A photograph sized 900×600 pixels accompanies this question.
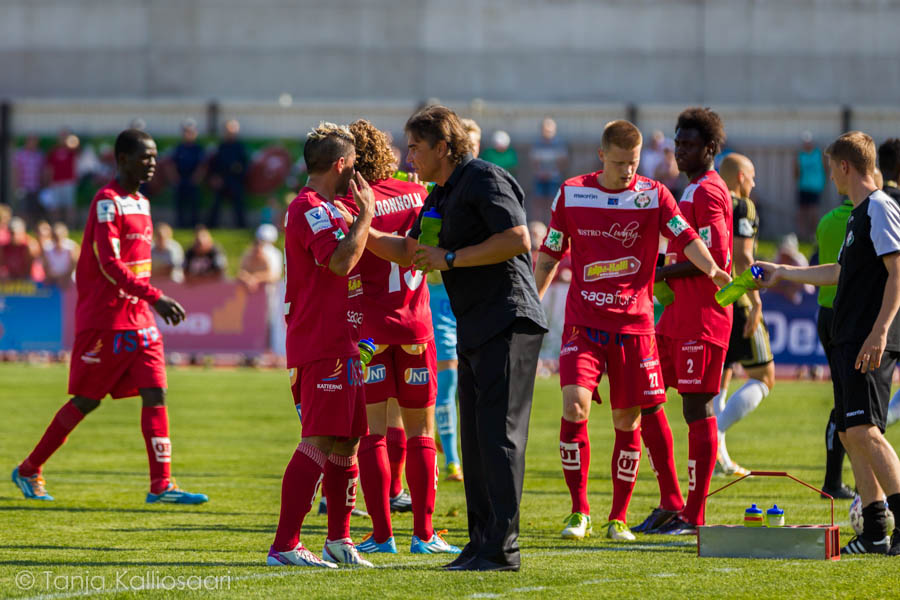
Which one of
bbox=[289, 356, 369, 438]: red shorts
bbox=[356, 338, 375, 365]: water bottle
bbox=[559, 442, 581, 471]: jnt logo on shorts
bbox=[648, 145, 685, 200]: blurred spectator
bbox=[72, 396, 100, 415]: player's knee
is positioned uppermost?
bbox=[648, 145, 685, 200]: blurred spectator

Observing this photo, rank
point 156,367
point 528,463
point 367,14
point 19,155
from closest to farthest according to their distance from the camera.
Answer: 1. point 156,367
2. point 528,463
3. point 19,155
4. point 367,14

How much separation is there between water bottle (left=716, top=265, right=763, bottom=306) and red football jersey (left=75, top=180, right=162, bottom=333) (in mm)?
3722

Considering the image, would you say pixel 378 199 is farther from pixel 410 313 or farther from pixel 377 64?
pixel 377 64

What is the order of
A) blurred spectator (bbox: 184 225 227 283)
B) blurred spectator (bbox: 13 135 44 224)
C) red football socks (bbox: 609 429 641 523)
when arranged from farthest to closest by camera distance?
blurred spectator (bbox: 13 135 44 224)
blurred spectator (bbox: 184 225 227 283)
red football socks (bbox: 609 429 641 523)

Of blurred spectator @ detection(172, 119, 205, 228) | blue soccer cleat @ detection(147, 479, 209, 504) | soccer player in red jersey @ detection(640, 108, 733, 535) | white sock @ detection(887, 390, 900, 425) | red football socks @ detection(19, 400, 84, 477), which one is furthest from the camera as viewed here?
blurred spectator @ detection(172, 119, 205, 228)

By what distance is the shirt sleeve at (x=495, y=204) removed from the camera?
662cm

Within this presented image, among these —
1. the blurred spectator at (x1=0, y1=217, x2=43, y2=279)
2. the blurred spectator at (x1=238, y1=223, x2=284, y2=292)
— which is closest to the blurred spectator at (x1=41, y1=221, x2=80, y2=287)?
the blurred spectator at (x1=0, y1=217, x2=43, y2=279)

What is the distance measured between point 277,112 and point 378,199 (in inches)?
1024

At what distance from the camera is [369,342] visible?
7.43 meters

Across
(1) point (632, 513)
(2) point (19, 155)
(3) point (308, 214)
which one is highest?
(2) point (19, 155)

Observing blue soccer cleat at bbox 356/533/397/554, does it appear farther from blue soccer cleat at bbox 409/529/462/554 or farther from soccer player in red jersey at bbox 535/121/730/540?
soccer player in red jersey at bbox 535/121/730/540

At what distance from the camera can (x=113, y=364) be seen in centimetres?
962

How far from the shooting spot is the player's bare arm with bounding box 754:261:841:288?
752 cm

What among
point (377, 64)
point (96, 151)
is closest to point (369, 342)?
point (96, 151)
